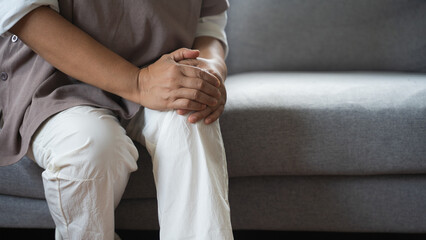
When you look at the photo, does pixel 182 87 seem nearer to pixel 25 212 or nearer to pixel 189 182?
pixel 189 182

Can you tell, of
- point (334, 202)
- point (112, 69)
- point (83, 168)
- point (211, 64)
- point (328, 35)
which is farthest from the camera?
point (328, 35)

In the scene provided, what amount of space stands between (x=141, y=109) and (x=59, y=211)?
265mm

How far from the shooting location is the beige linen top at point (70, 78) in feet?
2.62

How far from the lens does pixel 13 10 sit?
0.72m

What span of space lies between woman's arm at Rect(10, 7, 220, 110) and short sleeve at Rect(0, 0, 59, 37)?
2 centimetres

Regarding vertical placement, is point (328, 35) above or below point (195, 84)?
above

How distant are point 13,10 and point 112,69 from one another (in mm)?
199

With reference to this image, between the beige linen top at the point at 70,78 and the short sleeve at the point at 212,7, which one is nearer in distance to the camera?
the beige linen top at the point at 70,78

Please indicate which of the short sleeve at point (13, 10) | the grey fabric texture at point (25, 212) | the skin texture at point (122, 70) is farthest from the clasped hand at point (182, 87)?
the grey fabric texture at point (25, 212)

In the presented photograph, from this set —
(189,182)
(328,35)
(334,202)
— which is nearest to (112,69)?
(189,182)

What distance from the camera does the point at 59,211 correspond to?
73cm

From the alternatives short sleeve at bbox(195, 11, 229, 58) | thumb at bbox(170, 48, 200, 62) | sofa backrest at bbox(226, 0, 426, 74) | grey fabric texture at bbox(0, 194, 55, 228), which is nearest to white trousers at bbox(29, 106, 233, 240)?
thumb at bbox(170, 48, 200, 62)

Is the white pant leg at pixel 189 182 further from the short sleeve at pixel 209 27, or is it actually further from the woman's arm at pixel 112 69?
the short sleeve at pixel 209 27

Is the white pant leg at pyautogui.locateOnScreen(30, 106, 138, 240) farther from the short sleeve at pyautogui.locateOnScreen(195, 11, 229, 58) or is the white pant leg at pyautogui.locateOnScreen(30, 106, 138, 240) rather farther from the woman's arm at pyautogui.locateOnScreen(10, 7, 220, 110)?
the short sleeve at pyautogui.locateOnScreen(195, 11, 229, 58)
